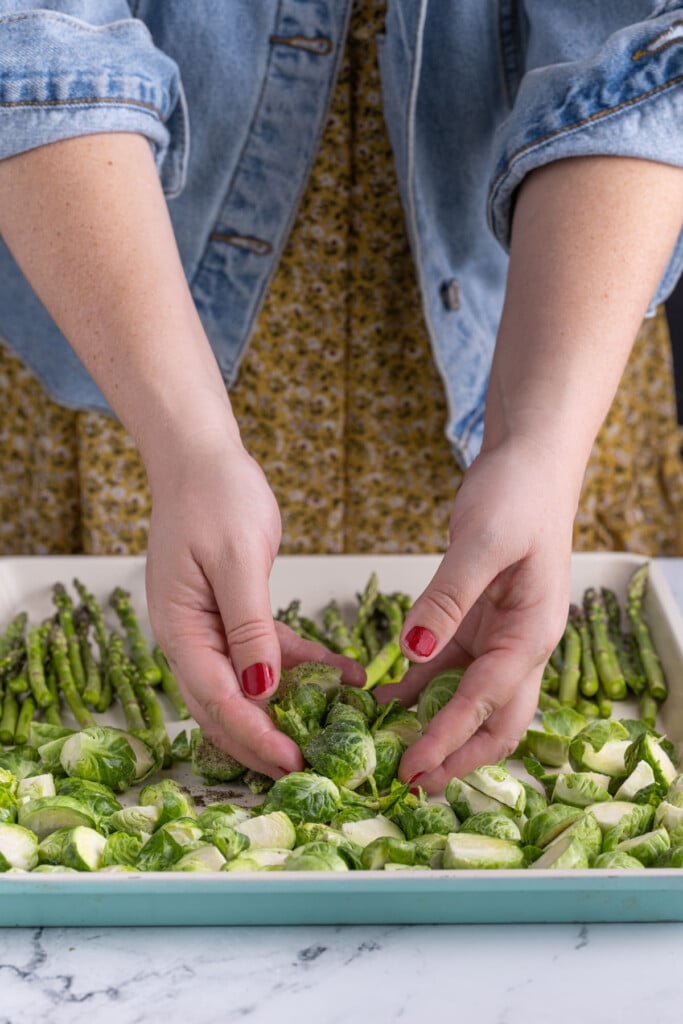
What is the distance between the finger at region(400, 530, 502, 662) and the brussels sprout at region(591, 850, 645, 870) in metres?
0.43

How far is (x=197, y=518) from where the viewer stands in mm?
1873

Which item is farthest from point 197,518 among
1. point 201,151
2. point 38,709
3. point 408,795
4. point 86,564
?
point 201,151

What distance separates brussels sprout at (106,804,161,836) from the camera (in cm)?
178

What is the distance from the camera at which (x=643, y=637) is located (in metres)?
2.52

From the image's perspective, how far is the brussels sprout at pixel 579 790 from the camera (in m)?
1.88

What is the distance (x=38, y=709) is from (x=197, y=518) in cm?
75

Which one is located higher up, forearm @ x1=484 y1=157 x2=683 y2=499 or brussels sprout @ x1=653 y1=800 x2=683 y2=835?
forearm @ x1=484 y1=157 x2=683 y2=499

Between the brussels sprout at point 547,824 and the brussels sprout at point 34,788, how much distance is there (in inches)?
30.2

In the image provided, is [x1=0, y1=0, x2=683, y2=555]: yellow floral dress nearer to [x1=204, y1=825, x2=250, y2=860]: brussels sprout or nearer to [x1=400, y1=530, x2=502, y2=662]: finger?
[x1=400, y1=530, x2=502, y2=662]: finger

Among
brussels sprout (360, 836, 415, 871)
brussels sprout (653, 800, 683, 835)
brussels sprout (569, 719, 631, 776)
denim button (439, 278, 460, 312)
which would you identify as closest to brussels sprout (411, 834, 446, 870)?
brussels sprout (360, 836, 415, 871)

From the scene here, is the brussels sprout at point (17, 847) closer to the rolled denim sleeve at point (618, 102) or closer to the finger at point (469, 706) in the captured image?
the finger at point (469, 706)

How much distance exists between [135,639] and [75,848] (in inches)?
38.3

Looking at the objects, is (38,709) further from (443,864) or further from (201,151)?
(201,151)

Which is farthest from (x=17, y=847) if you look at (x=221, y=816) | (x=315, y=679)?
(x=315, y=679)
